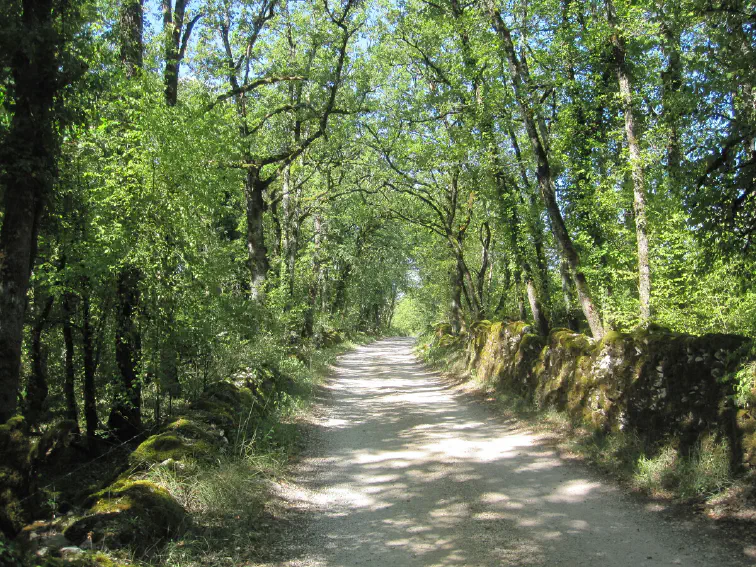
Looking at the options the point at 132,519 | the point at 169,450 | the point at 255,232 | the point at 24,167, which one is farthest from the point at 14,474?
the point at 255,232

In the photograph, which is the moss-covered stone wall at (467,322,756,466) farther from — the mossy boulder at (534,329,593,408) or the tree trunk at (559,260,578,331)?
the tree trunk at (559,260,578,331)

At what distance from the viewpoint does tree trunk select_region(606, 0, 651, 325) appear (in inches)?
371

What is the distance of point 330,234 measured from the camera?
2995cm

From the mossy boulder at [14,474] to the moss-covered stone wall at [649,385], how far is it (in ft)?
21.2

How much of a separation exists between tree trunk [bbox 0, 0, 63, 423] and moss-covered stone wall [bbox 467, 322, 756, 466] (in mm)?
7026

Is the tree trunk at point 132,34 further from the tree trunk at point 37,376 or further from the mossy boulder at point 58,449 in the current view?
the mossy boulder at point 58,449

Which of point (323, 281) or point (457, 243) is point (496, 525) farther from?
point (323, 281)

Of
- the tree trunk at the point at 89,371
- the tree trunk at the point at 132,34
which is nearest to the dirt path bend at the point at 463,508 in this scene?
the tree trunk at the point at 89,371

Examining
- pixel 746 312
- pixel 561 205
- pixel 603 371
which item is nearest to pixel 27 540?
pixel 603 371

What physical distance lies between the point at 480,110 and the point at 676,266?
620 centimetres

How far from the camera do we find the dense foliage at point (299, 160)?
519 cm

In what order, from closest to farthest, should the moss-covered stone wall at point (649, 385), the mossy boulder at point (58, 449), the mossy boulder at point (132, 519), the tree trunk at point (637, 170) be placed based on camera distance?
the mossy boulder at point (132, 519)
the mossy boulder at point (58, 449)
the moss-covered stone wall at point (649, 385)
the tree trunk at point (637, 170)

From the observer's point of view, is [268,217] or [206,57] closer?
[206,57]

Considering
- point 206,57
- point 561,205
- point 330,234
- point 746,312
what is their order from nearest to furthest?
1. point 746,312
2. point 561,205
3. point 206,57
4. point 330,234
